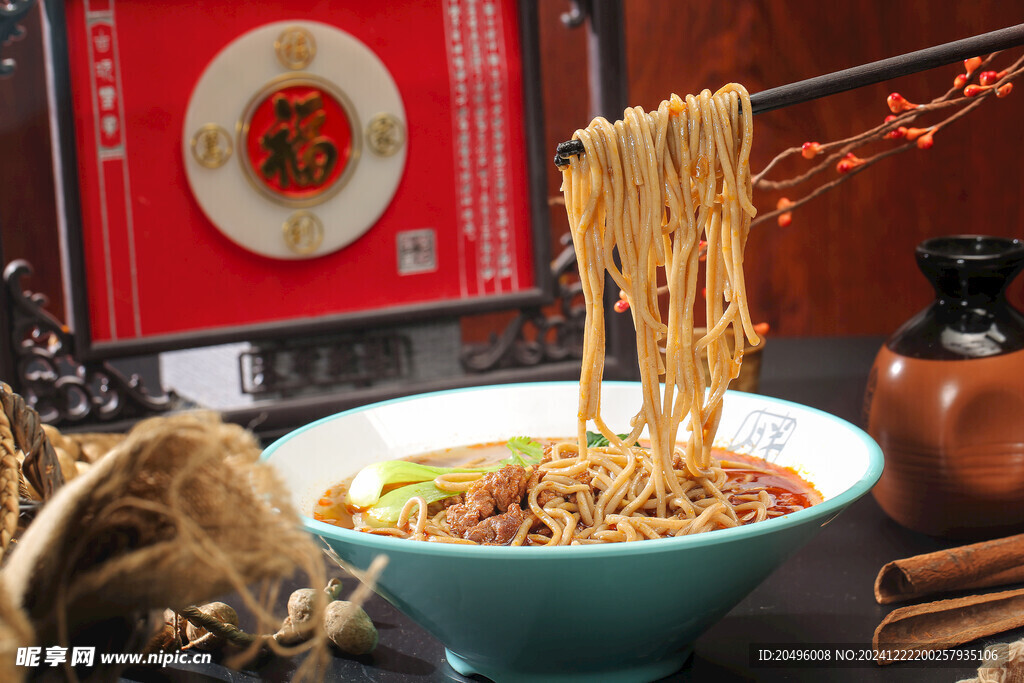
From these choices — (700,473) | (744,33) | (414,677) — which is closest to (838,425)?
(700,473)

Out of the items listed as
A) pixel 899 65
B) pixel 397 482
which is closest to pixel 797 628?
pixel 397 482

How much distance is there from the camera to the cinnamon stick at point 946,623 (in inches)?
38.2

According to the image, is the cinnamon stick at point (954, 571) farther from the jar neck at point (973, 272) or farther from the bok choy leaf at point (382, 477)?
the bok choy leaf at point (382, 477)

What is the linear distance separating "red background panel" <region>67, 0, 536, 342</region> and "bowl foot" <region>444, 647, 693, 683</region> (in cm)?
107

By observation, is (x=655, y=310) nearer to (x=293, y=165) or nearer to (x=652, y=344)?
(x=652, y=344)

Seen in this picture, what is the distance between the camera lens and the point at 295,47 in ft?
5.79

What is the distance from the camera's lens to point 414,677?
0.95 m

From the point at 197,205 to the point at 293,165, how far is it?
193 mm

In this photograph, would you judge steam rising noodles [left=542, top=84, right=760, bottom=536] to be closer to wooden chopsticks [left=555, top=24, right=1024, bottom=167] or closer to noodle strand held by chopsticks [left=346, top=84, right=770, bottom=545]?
noodle strand held by chopsticks [left=346, top=84, right=770, bottom=545]

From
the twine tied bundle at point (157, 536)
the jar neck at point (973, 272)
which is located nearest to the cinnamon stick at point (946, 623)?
the jar neck at point (973, 272)

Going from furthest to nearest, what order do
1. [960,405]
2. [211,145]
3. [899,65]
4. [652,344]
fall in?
[211,145] → [960,405] → [652,344] → [899,65]

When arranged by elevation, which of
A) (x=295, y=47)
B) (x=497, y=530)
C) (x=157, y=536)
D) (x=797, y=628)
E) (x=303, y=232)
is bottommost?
(x=797, y=628)

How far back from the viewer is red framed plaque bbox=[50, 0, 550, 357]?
169 cm

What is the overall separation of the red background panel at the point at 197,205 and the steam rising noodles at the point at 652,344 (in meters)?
0.89
